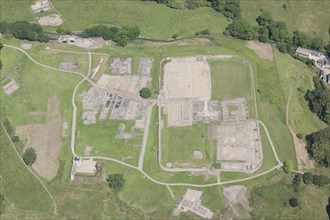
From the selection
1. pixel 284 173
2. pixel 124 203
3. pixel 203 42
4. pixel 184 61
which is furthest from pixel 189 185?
pixel 203 42

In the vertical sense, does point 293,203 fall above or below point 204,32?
below

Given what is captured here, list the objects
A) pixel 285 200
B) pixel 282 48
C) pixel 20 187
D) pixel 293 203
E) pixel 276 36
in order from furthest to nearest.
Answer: pixel 276 36
pixel 282 48
pixel 20 187
pixel 285 200
pixel 293 203

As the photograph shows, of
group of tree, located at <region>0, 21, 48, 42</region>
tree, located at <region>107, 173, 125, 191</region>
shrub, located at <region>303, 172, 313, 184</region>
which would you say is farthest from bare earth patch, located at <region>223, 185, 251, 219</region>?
group of tree, located at <region>0, 21, 48, 42</region>

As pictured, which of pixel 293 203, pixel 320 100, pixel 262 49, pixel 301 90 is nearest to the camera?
pixel 293 203

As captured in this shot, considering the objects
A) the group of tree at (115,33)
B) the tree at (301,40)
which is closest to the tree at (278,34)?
the tree at (301,40)

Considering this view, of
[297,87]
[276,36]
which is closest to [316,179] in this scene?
[297,87]

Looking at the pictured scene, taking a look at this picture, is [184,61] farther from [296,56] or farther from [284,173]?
[284,173]

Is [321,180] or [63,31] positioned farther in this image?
[63,31]

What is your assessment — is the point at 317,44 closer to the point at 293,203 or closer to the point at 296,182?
the point at 296,182
